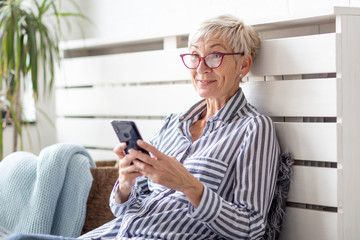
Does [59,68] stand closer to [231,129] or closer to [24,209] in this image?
[24,209]

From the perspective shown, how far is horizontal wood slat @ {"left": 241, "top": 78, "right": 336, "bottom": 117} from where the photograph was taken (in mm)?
1834

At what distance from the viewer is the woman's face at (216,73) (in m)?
1.97

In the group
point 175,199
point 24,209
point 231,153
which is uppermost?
point 231,153

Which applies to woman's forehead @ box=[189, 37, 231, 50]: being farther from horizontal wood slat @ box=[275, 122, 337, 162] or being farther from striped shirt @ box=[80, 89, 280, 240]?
horizontal wood slat @ box=[275, 122, 337, 162]

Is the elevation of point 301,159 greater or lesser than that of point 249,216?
greater

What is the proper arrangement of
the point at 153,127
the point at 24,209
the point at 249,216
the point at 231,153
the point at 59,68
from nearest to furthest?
the point at 249,216 → the point at 231,153 → the point at 24,209 → the point at 153,127 → the point at 59,68

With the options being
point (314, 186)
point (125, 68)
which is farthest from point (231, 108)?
point (125, 68)

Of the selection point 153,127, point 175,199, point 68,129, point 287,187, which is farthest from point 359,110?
point 68,129

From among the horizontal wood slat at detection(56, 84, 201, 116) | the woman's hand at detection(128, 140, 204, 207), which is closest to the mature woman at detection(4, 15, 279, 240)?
the woman's hand at detection(128, 140, 204, 207)

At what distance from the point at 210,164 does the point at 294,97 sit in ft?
1.24

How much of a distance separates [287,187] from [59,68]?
176 centimetres

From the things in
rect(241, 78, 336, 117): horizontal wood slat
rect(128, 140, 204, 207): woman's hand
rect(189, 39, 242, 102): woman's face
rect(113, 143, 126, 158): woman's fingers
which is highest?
rect(189, 39, 242, 102): woman's face

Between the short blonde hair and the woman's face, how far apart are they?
0.06 feet

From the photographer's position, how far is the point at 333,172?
5.98 feet
